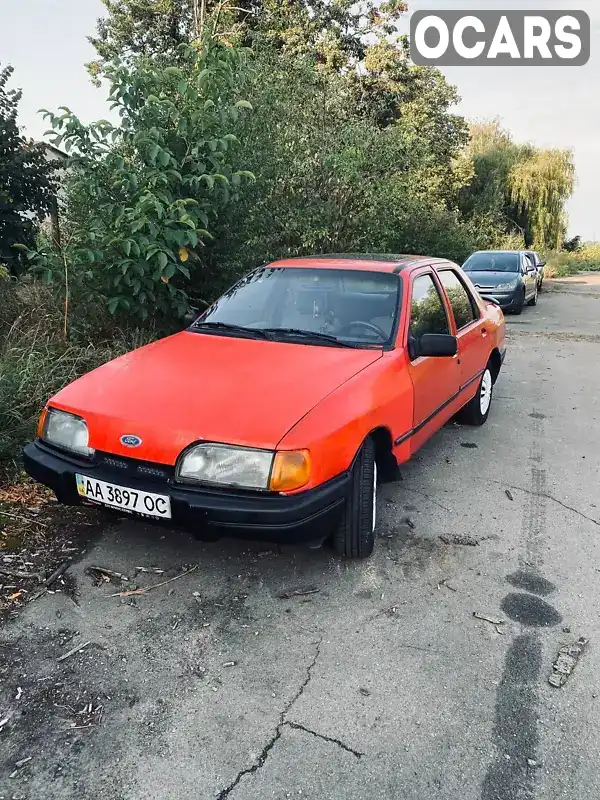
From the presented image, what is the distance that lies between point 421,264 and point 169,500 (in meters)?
2.70

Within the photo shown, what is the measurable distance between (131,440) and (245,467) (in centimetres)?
57

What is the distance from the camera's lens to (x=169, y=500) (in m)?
2.79

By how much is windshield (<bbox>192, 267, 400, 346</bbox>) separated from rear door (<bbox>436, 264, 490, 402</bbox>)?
3.01 feet

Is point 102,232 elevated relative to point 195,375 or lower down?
elevated

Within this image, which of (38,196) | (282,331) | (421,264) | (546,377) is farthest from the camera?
(546,377)

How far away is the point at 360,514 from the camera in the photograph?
10.4 ft

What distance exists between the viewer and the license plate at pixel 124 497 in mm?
2818

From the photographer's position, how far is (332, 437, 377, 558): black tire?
3141 mm

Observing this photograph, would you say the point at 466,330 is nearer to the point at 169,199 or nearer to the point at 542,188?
the point at 169,199

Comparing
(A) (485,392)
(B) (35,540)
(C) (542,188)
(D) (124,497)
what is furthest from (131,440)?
(C) (542,188)

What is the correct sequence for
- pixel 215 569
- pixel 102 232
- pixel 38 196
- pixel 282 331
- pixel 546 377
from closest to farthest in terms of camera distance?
1. pixel 215 569
2. pixel 282 331
3. pixel 102 232
4. pixel 38 196
5. pixel 546 377

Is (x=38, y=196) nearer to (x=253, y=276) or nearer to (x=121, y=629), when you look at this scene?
(x=253, y=276)

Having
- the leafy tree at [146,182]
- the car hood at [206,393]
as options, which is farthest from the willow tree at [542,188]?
the car hood at [206,393]

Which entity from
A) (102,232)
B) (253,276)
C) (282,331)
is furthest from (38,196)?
(282,331)
